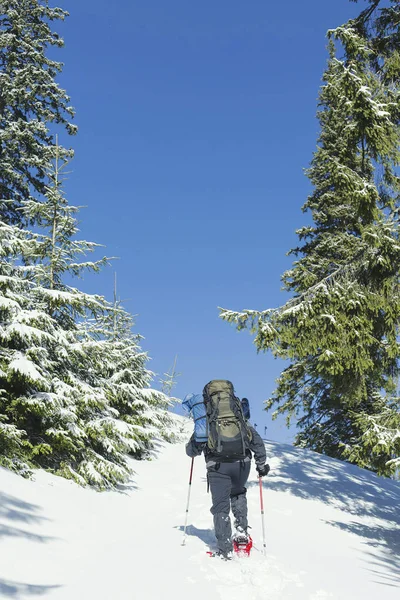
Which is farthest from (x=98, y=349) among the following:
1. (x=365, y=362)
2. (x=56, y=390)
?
(x=365, y=362)

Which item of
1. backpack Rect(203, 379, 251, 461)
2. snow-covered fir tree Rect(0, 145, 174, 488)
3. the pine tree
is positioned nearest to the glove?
backpack Rect(203, 379, 251, 461)

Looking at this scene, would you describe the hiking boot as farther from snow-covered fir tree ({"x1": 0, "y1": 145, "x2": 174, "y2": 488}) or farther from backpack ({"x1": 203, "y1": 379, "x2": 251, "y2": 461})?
snow-covered fir tree ({"x1": 0, "y1": 145, "x2": 174, "y2": 488})

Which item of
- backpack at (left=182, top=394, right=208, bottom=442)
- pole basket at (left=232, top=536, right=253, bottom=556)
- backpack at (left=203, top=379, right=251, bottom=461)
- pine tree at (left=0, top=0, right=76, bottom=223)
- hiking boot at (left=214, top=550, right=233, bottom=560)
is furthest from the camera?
pine tree at (left=0, top=0, right=76, bottom=223)

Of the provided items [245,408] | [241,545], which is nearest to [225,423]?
[245,408]

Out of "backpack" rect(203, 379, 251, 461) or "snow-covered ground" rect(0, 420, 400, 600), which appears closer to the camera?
"snow-covered ground" rect(0, 420, 400, 600)

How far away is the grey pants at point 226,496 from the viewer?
5.76 meters

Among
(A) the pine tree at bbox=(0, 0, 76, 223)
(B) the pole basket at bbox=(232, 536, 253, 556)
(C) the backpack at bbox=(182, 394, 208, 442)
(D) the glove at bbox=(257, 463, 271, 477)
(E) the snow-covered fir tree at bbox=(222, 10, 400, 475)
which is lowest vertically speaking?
(B) the pole basket at bbox=(232, 536, 253, 556)

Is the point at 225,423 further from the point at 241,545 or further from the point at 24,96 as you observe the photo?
the point at 24,96

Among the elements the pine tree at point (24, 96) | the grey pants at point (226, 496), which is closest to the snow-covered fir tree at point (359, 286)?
the grey pants at point (226, 496)

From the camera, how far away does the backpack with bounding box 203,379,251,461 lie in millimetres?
6062

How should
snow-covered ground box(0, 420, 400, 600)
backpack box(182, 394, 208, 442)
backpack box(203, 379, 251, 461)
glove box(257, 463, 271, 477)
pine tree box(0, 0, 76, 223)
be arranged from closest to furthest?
1. snow-covered ground box(0, 420, 400, 600)
2. backpack box(203, 379, 251, 461)
3. backpack box(182, 394, 208, 442)
4. glove box(257, 463, 271, 477)
5. pine tree box(0, 0, 76, 223)

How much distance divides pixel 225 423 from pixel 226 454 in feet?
1.29

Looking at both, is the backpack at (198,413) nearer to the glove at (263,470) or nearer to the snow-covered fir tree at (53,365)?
the glove at (263,470)

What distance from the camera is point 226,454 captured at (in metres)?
6.04
